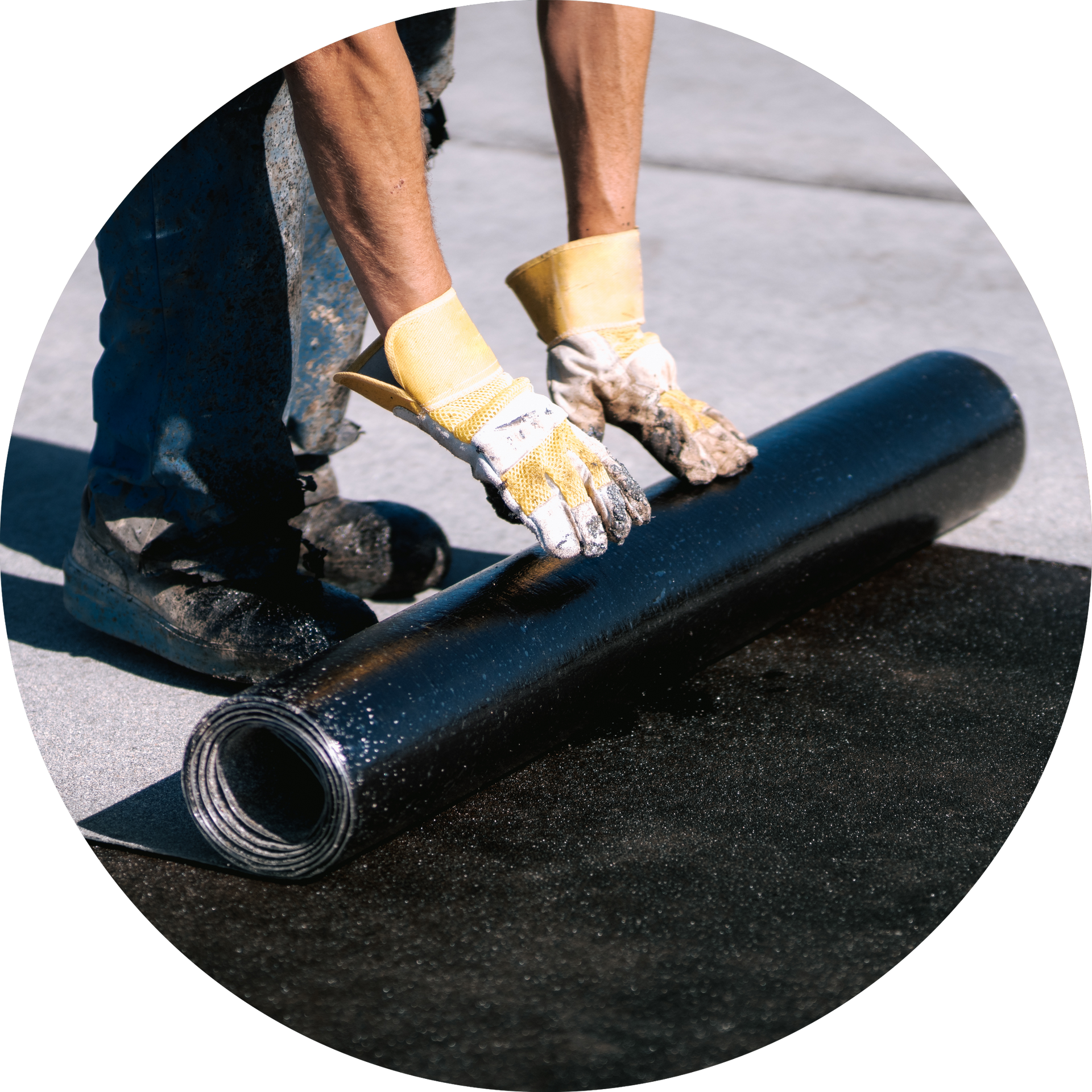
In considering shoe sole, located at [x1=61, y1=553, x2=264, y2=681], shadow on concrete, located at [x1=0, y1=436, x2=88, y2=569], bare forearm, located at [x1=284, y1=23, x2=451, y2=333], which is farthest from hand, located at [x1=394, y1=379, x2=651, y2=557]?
shadow on concrete, located at [x1=0, y1=436, x2=88, y2=569]

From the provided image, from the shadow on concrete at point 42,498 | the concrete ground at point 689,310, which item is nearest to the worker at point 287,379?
the concrete ground at point 689,310

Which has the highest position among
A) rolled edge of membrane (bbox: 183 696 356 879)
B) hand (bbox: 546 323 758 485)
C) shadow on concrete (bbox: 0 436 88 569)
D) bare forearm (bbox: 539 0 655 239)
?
bare forearm (bbox: 539 0 655 239)

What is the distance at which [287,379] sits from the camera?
2.67 meters

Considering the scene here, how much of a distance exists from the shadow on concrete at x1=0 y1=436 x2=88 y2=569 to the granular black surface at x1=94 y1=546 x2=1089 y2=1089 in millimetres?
1304

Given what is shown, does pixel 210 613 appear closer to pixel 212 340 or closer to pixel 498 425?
pixel 212 340

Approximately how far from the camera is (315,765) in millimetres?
1926

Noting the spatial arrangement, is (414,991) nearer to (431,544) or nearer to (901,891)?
(901,891)

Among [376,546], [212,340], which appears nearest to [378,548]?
[376,546]

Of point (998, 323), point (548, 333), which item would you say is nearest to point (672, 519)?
point (548, 333)

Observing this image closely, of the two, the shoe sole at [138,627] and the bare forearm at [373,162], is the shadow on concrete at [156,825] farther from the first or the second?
the bare forearm at [373,162]

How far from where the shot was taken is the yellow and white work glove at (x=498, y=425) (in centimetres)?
214

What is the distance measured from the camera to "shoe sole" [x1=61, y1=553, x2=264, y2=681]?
2.59 meters

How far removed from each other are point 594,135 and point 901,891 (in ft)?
5.02

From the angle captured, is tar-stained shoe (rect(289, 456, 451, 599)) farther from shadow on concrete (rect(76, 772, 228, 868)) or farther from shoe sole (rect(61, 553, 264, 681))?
shadow on concrete (rect(76, 772, 228, 868))
